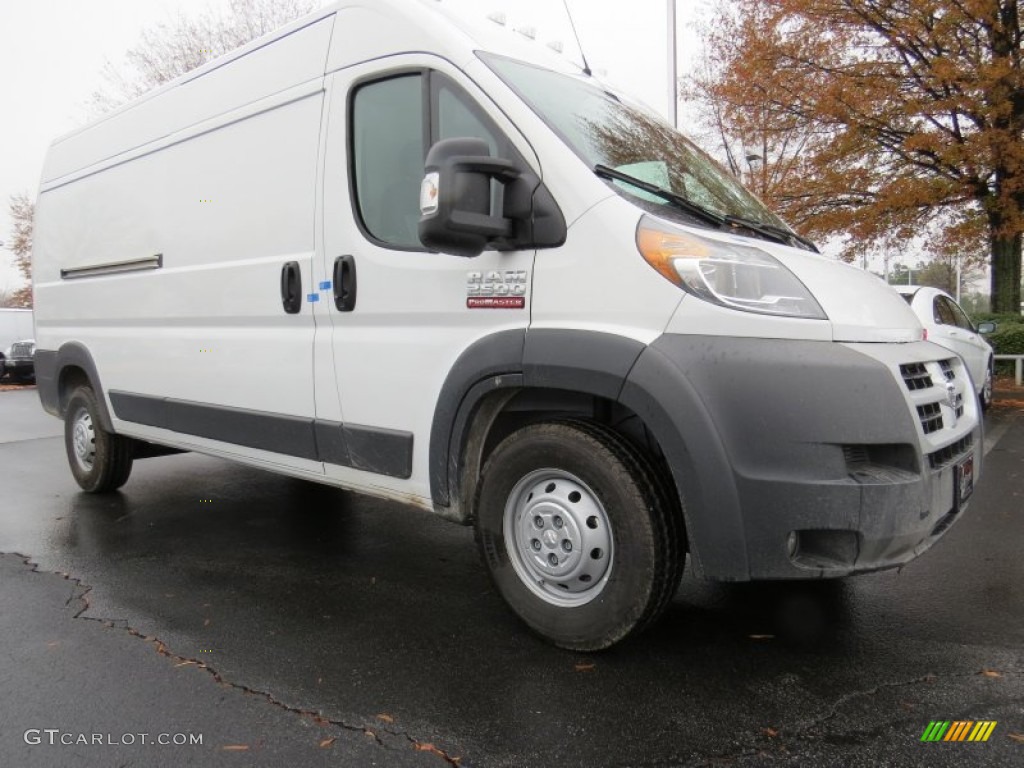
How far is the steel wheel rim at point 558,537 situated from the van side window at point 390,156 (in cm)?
110

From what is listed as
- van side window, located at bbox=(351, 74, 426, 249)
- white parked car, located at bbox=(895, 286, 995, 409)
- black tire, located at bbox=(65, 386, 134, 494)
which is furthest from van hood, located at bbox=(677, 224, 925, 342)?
white parked car, located at bbox=(895, 286, 995, 409)

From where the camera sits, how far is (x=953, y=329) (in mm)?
8570

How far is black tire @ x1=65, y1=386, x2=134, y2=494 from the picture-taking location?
5.39 metres

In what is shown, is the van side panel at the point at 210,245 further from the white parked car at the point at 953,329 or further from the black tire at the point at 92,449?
the white parked car at the point at 953,329

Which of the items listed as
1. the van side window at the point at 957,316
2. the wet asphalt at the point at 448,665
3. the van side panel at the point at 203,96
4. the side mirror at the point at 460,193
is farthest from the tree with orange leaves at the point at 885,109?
the side mirror at the point at 460,193

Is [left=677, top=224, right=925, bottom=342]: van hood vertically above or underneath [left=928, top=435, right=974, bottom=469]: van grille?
above

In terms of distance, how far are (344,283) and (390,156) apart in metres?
0.58

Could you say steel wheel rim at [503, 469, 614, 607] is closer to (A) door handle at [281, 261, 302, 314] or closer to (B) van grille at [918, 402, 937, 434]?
(B) van grille at [918, 402, 937, 434]

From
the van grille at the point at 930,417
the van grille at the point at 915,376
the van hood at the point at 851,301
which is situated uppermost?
the van hood at the point at 851,301

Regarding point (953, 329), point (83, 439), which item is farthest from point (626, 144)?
point (953, 329)

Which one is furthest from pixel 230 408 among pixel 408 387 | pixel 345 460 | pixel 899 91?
pixel 899 91

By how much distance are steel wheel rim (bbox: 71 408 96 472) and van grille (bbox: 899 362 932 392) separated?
5231 millimetres

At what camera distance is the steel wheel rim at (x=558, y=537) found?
2.62m

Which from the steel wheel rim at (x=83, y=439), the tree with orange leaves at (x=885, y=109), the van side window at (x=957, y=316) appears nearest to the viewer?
the steel wheel rim at (x=83, y=439)
